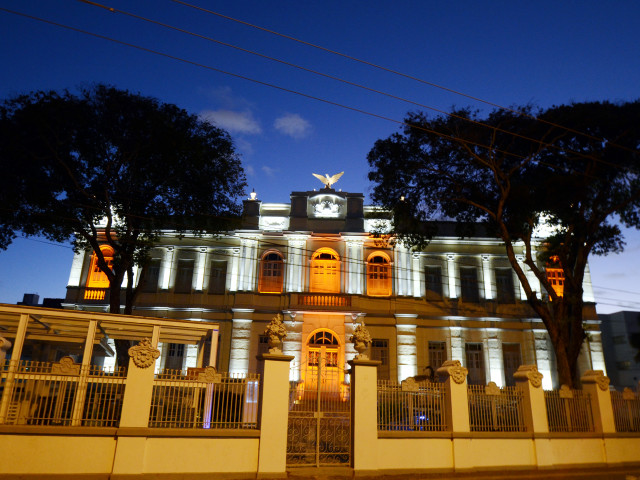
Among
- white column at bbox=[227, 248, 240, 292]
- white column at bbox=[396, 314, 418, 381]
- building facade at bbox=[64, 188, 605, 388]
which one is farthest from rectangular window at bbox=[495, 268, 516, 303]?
white column at bbox=[227, 248, 240, 292]

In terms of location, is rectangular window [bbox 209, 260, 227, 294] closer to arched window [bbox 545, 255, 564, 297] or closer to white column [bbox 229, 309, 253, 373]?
white column [bbox 229, 309, 253, 373]

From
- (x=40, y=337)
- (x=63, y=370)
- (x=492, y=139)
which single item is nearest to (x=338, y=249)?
(x=492, y=139)

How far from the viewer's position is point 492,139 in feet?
48.7

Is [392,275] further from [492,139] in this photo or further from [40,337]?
[40,337]

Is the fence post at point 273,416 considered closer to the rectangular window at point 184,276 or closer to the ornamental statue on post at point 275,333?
the ornamental statue on post at point 275,333

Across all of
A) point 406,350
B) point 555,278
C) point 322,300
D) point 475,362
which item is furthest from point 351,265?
point 555,278

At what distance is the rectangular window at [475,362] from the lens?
21.9 m

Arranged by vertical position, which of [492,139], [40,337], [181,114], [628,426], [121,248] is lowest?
[628,426]

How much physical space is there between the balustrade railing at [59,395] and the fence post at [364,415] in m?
4.08

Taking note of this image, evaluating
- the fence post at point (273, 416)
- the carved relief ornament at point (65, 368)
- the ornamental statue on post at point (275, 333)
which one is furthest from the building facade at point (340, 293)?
the carved relief ornament at point (65, 368)

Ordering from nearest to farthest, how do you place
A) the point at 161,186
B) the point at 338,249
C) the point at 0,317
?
the point at 0,317 < the point at 161,186 < the point at 338,249

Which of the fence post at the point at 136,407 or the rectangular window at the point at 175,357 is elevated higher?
the rectangular window at the point at 175,357

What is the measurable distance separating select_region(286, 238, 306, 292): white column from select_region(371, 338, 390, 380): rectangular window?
415 cm

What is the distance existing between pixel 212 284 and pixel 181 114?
891cm
